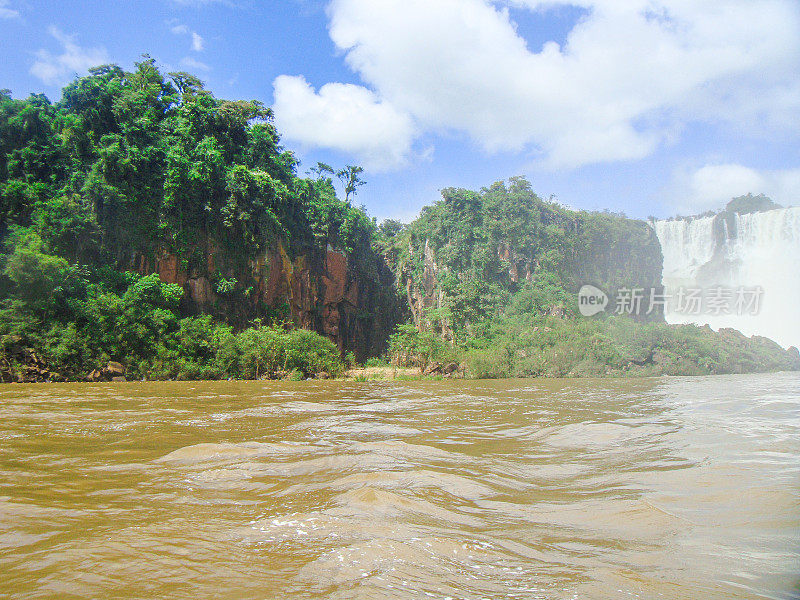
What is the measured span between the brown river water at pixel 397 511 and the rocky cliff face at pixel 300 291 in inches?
523

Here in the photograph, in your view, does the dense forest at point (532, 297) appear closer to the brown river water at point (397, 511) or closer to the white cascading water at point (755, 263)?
the white cascading water at point (755, 263)

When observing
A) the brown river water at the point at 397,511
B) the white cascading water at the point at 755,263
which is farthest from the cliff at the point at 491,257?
the brown river water at the point at 397,511

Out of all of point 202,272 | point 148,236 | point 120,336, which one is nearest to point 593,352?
point 202,272

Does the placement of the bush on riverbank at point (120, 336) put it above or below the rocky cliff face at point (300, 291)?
below

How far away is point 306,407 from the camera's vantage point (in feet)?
25.7

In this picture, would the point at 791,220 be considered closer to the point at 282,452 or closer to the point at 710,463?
the point at 710,463

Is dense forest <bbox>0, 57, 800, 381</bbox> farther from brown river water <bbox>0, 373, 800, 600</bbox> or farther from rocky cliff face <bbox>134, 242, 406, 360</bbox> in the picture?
brown river water <bbox>0, 373, 800, 600</bbox>

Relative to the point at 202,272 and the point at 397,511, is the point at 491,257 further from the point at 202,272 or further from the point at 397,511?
the point at 397,511

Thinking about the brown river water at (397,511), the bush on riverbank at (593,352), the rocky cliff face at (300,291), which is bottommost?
the brown river water at (397,511)

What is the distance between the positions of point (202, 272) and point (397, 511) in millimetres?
17550

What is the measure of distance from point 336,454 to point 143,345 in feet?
42.9

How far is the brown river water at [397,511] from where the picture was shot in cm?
175

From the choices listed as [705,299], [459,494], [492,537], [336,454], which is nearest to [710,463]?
[459,494]

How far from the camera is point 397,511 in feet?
8.45
